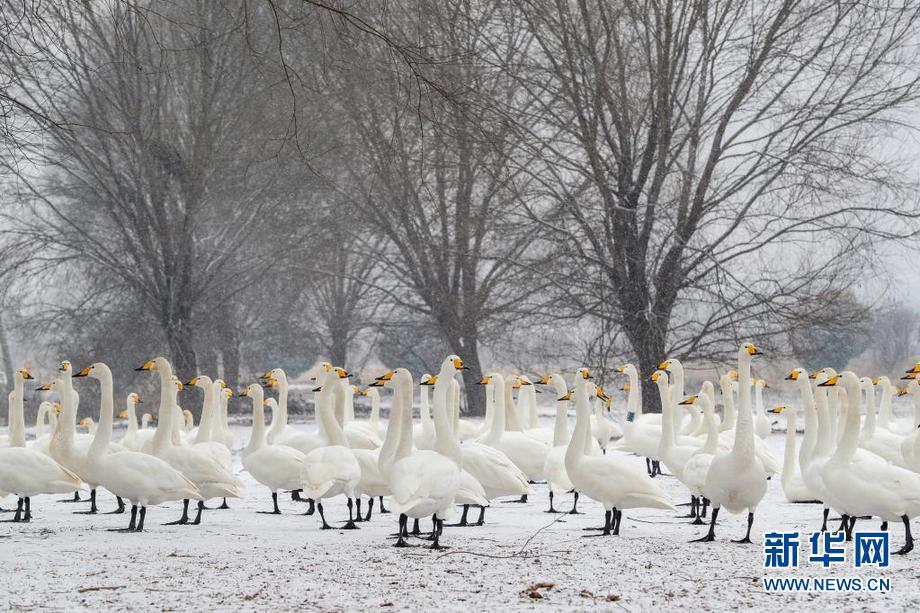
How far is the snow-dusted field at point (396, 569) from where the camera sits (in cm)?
564

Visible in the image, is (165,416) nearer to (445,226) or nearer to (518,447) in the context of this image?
(518,447)

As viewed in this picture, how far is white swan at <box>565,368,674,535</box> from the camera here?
827 centimetres

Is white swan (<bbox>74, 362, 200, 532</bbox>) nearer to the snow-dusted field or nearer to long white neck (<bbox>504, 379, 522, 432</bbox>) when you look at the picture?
the snow-dusted field

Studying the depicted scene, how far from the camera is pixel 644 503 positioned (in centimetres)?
829

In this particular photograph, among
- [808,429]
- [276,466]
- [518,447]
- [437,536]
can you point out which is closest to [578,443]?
[437,536]

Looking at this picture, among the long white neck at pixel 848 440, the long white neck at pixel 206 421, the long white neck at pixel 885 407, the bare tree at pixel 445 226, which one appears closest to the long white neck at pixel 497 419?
the long white neck at pixel 206 421

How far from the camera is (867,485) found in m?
7.48

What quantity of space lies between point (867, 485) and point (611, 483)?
191 cm

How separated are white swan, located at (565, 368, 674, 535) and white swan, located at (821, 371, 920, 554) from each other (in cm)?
128

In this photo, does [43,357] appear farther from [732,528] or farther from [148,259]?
[732,528]

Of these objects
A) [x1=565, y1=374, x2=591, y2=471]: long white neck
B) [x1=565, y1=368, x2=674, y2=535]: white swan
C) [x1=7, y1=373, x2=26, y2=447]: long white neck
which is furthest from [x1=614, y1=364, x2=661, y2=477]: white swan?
[x1=7, y1=373, x2=26, y2=447]: long white neck

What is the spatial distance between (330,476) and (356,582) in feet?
8.31

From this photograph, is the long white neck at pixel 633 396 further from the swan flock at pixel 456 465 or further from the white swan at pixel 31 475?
the white swan at pixel 31 475

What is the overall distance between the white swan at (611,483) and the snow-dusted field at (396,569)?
268 millimetres
